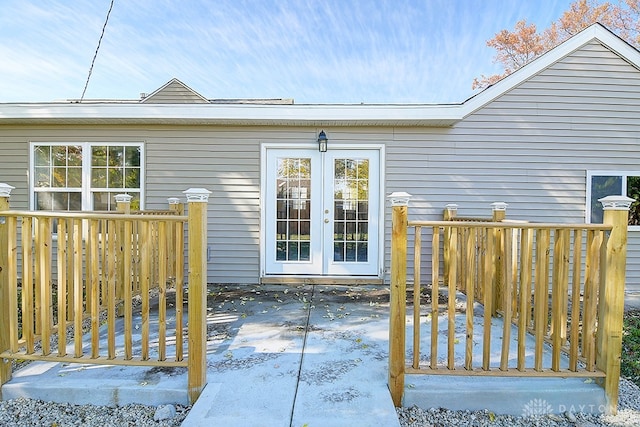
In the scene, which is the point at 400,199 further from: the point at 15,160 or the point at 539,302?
the point at 15,160

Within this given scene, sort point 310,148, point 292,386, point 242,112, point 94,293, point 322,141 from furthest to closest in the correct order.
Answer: point 310,148
point 322,141
point 242,112
point 94,293
point 292,386

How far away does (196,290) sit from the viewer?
2150mm

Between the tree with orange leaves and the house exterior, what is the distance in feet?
25.1

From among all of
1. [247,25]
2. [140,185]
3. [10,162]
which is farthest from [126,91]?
[140,185]

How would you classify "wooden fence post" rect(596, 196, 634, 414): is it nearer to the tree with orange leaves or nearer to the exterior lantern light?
the exterior lantern light

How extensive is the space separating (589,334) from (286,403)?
1.94 meters

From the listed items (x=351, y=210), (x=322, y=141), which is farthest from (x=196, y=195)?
(x=351, y=210)

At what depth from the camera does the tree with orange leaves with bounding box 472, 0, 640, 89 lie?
12188 millimetres

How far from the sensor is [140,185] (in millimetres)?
5246

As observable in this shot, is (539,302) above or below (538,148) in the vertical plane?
below

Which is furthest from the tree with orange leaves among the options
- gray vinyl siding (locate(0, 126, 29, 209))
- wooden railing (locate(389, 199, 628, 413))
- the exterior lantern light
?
gray vinyl siding (locate(0, 126, 29, 209))

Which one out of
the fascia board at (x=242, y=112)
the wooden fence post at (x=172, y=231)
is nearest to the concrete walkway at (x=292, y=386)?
the wooden fence post at (x=172, y=231)

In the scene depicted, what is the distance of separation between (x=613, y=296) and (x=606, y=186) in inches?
152

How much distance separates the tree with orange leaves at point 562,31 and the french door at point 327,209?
9.45m
